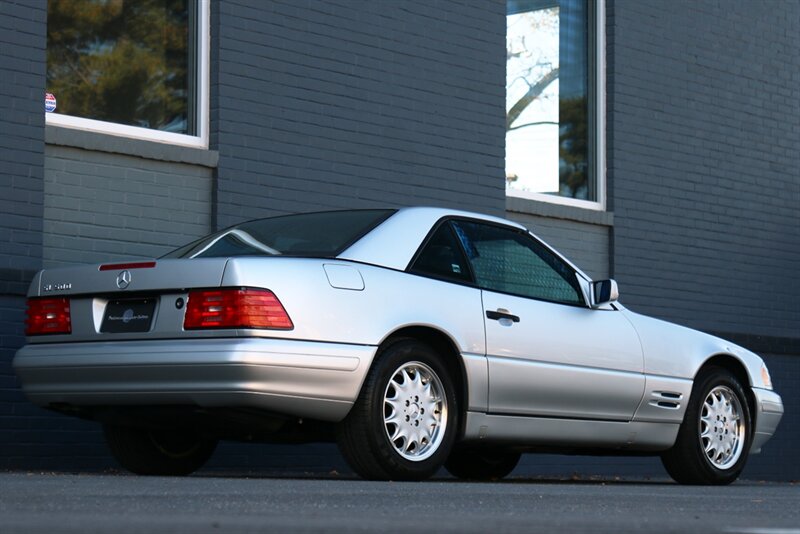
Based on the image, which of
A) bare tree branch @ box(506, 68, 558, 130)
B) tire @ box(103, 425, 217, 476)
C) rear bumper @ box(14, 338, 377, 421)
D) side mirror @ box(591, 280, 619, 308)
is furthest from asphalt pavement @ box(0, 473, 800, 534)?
bare tree branch @ box(506, 68, 558, 130)

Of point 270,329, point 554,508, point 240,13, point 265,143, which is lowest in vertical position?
point 554,508

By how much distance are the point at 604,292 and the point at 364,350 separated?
1.91 metres

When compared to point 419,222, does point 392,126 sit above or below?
above

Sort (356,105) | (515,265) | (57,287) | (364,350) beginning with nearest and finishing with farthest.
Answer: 1. (364,350)
2. (57,287)
3. (515,265)
4. (356,105)

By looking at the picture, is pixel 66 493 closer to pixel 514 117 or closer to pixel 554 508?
pixel 554 508

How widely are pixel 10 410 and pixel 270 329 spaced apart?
2.83m

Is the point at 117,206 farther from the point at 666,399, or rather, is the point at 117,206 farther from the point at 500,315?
the point at 666,399

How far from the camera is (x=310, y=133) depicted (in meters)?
10.9

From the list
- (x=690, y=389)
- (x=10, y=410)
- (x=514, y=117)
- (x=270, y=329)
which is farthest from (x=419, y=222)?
(x=514, y=117)

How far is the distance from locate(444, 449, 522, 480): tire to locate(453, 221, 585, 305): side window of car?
1417mm

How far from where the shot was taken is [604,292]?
8.41 metres

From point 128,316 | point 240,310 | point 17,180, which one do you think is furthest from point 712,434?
point 17,180

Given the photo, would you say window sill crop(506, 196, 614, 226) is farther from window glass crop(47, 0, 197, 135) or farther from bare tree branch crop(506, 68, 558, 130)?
window glass crop(47, 0, 197, 135)

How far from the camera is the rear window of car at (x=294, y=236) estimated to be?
7.44 metres
